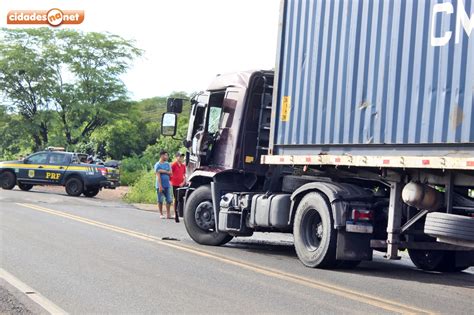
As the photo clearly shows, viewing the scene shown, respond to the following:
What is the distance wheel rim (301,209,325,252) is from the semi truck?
1 cm

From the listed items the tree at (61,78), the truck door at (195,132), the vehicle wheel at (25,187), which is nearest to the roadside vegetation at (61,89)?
the tree at (61,78)

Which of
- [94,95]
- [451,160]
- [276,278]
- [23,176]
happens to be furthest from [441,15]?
[94,95]

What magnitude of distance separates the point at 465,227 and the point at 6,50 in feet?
132

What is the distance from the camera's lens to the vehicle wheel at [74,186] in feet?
92.1

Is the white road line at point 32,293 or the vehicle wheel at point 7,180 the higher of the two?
the vehicle wheel at point 7,180

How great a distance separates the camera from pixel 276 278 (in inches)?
361

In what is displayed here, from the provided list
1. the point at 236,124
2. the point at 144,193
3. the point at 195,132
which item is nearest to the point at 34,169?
the point at 144,193

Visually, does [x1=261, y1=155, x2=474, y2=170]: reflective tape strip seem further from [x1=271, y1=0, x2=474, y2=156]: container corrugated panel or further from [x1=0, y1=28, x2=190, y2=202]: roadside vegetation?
[x1=0, y1=28, x2=190, y2=202]: roadside vegetation

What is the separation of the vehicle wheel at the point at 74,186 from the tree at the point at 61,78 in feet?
56.6

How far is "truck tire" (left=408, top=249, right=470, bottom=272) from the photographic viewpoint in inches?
422

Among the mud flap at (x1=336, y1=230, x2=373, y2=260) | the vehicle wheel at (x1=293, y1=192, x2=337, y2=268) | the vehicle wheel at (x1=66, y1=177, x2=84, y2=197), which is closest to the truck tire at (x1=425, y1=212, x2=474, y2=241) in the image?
the mud flap at (x1=336, y1=230, x2=373, y2=260)

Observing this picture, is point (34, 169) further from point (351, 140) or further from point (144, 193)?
point (351, 140)

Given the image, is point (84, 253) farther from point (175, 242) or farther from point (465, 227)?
point (465, 227)

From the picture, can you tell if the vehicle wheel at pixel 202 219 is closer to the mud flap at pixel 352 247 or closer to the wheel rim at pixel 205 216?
the wheel rim at pixel 205 216
